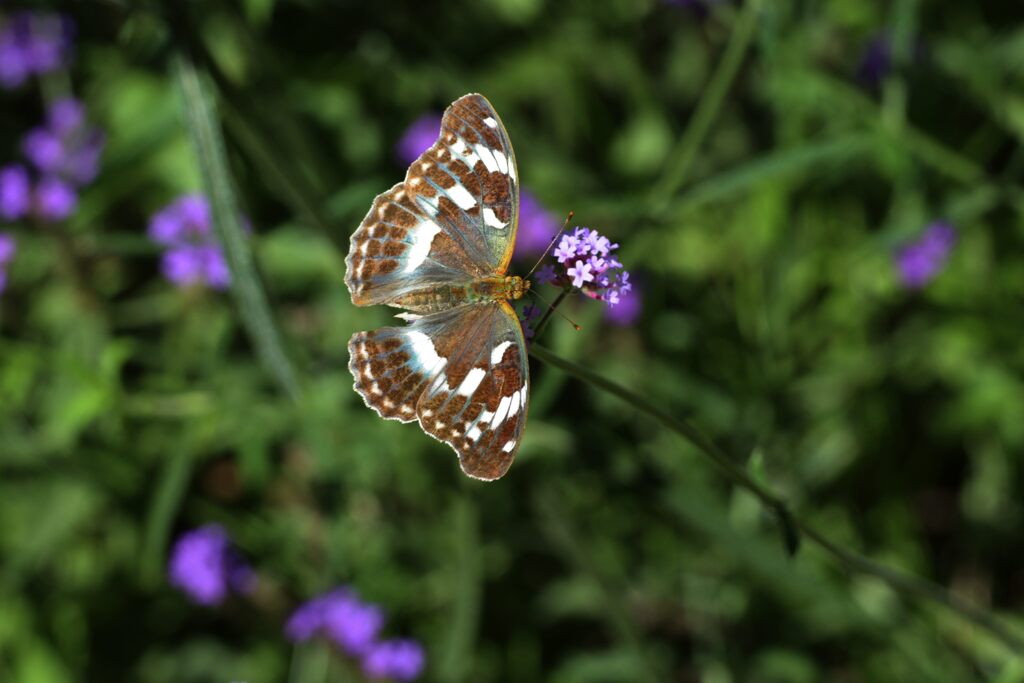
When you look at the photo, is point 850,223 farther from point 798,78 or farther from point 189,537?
point 189,537

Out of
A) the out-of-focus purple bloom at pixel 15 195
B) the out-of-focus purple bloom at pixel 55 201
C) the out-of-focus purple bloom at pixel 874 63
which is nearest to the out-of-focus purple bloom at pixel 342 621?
the out-of-focus purple bloom at pixel 55 201

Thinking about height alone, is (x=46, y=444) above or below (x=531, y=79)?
below

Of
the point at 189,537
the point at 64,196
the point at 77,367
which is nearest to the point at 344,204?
the point at 77,367

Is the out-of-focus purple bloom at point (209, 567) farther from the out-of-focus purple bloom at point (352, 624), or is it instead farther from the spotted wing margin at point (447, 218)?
the spotted wing margin at point (447, 218)

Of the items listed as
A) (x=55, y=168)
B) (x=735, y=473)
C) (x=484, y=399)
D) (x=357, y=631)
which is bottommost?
(x=357, y=631)

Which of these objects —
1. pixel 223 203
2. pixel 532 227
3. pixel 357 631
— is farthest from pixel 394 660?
pixel 223 203

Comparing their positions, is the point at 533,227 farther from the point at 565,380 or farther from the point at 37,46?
the point at 37,46
